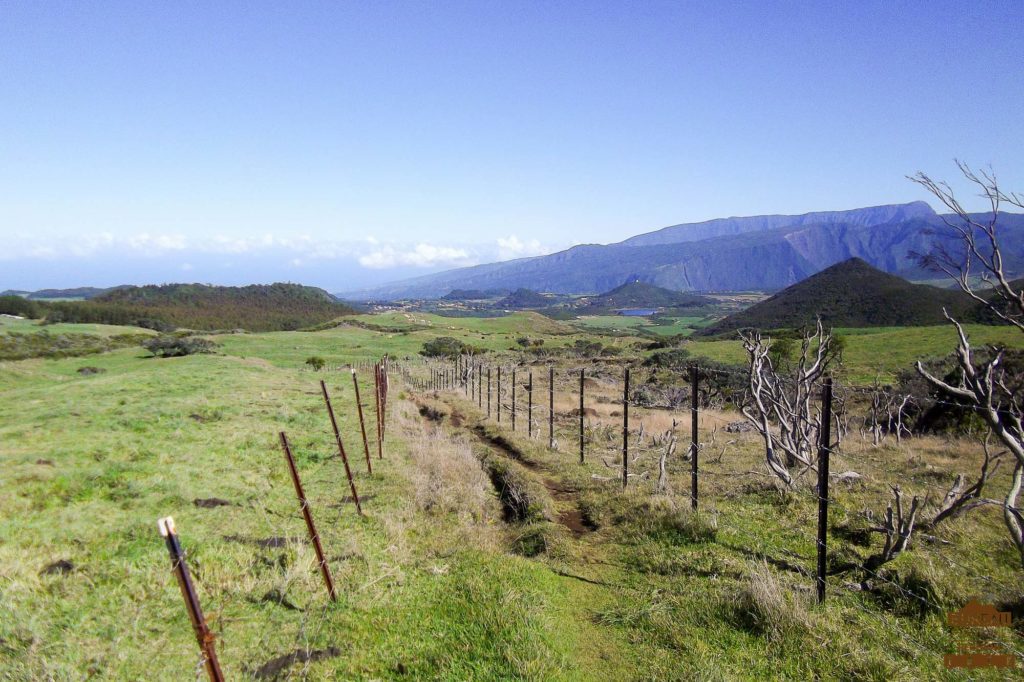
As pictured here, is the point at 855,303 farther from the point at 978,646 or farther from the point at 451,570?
the point at 451,570

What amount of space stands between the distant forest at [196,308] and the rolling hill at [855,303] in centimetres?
10296

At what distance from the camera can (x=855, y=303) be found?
98.2 m

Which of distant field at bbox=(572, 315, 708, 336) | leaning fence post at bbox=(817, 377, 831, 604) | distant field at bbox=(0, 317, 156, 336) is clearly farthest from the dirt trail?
distant field at bbox=(572, 315, 708, 336)

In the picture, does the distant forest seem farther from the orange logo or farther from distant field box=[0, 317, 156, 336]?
the orange logo

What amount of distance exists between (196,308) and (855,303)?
502ft

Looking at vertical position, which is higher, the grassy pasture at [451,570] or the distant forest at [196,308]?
the distant forest at [196,308]

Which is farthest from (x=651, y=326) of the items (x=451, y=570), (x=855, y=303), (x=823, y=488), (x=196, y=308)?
(x=451, y=570)

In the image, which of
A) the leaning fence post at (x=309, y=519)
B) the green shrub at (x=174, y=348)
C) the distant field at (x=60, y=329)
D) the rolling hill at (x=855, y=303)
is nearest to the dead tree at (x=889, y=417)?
the leaning fence post at (x=309, y=519)

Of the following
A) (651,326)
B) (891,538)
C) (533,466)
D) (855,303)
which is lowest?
(651,326)

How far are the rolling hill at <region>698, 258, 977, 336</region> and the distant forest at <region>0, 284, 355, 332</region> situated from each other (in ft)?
338

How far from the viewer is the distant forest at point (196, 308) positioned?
8581 cm

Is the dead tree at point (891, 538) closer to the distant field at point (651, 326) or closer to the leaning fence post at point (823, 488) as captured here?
the leaning fence post at point (823, 488)

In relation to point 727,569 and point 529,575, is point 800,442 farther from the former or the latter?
point 529,575

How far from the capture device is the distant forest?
8581cm
